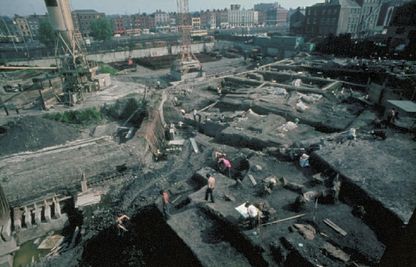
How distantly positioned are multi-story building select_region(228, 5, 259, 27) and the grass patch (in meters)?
114

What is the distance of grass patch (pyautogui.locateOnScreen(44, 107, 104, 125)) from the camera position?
2275 cm

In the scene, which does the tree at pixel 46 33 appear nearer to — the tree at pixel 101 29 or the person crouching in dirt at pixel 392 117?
the tree at pixel 101 29

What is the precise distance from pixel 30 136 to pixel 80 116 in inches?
232

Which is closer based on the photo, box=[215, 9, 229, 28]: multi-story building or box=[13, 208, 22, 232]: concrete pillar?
box=[13, 208, 22, 232]: concrete pillar

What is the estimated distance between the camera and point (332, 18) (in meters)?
53.5

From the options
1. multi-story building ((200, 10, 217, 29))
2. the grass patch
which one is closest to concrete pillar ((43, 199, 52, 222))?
the grass patch

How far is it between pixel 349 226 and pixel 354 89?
21.2 meters

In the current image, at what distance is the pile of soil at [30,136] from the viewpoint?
17.2 m

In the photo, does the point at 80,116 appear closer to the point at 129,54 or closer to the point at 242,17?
the point at 129,54

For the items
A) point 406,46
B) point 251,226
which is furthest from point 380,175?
point 406,46

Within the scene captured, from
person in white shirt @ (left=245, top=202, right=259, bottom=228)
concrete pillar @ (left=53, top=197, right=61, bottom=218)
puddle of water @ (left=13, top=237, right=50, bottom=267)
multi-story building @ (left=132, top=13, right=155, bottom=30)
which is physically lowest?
puddle of water @ (left=13, top=237, right=50, bottom=267)

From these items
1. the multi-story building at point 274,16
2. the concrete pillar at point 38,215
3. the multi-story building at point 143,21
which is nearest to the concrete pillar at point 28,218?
the concrete pillar at point 38,215

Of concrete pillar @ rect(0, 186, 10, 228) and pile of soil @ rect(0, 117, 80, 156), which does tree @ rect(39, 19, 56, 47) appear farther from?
concrete pillar @ rect(0, 186, 10, 228)

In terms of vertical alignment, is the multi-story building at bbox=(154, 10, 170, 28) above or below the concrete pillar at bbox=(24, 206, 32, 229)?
above
